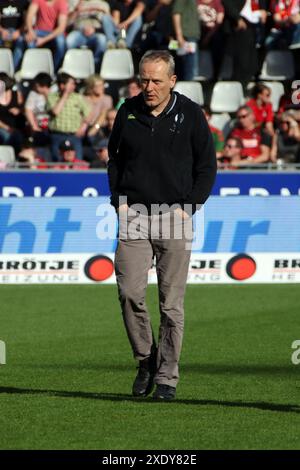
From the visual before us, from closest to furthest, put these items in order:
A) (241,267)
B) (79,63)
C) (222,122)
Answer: (241,267)
(222,122)
(79,63)

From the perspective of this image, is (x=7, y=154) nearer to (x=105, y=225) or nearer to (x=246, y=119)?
(x=105, y=225)

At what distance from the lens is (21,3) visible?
73.5 ft

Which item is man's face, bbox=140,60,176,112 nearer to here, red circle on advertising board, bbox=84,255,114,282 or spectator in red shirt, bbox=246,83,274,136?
red circle on advertising board, bbox=84,255,114,282

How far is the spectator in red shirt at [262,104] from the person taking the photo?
1994cm

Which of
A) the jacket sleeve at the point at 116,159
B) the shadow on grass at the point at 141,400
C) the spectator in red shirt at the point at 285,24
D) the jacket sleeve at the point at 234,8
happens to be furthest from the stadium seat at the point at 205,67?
the jacket sleeve at the point at 116,159

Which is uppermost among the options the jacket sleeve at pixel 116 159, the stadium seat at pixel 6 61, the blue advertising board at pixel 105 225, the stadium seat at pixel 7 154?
the jacket sleeve at pixel 116 159

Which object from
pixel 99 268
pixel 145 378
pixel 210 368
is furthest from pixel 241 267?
pixel 145 378

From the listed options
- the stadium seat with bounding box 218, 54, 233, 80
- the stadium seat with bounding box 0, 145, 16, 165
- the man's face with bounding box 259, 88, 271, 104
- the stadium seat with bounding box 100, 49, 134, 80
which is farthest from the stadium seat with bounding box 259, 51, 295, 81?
the stadium seat with bounding box 0, 145, 16, 165

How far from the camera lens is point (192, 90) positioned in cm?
2156

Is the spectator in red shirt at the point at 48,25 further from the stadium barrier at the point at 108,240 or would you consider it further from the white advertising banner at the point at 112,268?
the white advertising banner at the point at 112,268

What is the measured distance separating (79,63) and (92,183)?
20.1 feet

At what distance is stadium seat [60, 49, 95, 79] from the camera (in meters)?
21.9

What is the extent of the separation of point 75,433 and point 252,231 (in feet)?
31.3

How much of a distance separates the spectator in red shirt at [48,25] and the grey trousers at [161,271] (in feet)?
45.0
